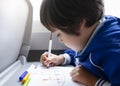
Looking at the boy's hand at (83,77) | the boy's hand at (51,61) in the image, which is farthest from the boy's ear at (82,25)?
the boy's hand at (51,61)

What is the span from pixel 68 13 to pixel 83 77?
181 millimetres

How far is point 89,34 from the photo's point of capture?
24.1 inches

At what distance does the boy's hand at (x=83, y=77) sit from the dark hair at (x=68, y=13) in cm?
11

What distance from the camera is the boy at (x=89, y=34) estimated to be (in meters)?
0.53

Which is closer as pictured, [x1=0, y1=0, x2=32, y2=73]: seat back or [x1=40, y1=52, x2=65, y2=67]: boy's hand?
[x1=0, y1=0, x2=32, y2=73]: seat back

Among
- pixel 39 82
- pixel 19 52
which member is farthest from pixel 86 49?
pixel 19 52

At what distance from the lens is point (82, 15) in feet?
1.86

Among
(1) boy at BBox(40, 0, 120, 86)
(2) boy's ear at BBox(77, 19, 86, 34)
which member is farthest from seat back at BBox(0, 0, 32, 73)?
(2) boy's ear at BBox(77, 19, 86, 34)

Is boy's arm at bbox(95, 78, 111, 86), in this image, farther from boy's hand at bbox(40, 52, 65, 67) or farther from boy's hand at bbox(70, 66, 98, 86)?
boy's hand at bbox(40, 52, 65, 67)

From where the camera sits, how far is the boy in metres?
0.53

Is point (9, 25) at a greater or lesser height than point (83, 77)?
greater

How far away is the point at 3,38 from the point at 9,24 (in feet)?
0.18

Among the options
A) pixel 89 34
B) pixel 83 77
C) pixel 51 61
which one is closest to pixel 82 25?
pixel 89 34

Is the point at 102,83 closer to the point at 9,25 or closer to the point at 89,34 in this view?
the point at 89,34
